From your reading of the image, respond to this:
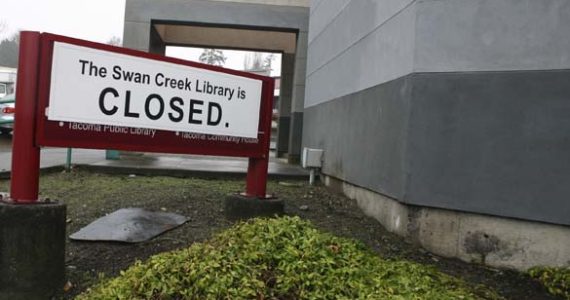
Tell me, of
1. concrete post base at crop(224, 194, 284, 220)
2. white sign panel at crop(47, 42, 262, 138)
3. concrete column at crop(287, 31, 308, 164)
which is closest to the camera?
white sign panel at crop(47, 42, 262, 138)

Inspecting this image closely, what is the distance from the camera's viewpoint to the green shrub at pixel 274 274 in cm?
318

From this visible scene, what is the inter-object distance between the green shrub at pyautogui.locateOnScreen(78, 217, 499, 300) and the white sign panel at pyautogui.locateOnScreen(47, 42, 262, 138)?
1.52 m

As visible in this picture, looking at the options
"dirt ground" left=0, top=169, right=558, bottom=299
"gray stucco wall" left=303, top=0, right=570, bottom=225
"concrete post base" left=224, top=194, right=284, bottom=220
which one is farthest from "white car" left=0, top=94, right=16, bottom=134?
"gray stucco wall" left=303, top=0, right=570, bottom=225

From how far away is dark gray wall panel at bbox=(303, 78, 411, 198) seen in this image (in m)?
5.93

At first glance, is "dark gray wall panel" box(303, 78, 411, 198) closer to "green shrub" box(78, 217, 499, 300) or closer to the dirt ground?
the dirt ground

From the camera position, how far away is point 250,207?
230 inches

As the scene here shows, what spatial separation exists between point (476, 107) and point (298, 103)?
9.21 m

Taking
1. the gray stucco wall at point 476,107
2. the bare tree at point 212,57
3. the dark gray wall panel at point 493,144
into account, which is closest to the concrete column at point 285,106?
the gray stucco wall at point 476,107

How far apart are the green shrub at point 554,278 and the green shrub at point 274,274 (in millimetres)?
892

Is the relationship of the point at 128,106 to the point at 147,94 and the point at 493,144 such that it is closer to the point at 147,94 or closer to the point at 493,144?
the point at 147,94

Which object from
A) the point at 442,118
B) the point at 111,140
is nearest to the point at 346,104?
the point at 442,118

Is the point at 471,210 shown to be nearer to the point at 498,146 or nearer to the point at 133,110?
the point at 498,146

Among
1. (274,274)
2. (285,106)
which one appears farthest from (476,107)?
(285,106)

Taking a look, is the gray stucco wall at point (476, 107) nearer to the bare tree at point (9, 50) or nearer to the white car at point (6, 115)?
the white car at point (6, 115)
